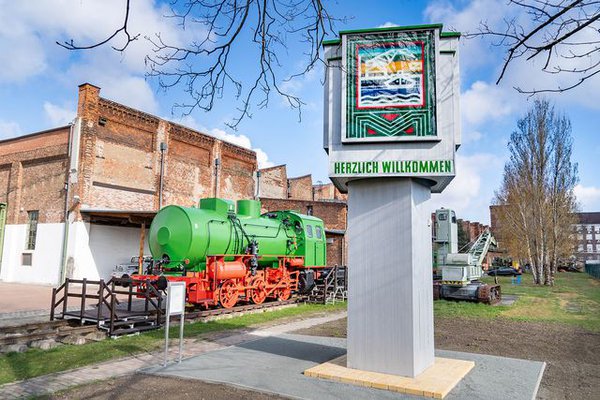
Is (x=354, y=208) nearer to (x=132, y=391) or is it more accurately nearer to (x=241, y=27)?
(x=241, y=27)

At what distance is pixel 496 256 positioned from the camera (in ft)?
238

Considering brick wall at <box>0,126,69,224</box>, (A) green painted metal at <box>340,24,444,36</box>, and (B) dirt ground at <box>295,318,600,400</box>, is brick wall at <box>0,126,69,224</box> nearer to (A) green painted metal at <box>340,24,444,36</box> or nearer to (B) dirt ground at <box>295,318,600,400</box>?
(B) dirt ground at <box>295,318,600,400</box>

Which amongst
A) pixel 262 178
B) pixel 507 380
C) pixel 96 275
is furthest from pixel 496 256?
pixel 507 380

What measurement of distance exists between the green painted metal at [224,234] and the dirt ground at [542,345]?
14.0ft

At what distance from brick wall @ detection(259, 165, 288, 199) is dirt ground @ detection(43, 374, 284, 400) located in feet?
94.0

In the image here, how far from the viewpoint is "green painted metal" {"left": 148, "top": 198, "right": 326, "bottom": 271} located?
13.1 meters

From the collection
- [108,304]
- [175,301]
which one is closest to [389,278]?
[175,301]

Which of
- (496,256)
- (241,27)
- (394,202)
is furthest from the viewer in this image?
(496,256)

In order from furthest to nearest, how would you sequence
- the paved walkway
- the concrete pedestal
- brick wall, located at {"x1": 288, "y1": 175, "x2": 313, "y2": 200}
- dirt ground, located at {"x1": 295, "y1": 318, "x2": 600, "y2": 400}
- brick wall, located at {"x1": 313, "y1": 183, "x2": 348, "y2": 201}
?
brick wall, located at {"x1": 313, "y1": 183, "x2": 348, "y2": 201} < brick wall, located at {"x1": 288, "y1": 175, "x2": 313, "y2": 200} < dirt ground, located at {"x1": 295, "y1": 318, "x2": 600, "y2": 400} < the concrete pedestal < the paved walkway

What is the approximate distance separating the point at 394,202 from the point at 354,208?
0.60 meters

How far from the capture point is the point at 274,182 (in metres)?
36.7

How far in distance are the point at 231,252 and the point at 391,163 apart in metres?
8.98

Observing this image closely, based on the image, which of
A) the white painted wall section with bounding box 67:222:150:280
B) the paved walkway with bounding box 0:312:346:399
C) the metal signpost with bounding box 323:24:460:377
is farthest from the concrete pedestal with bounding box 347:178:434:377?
the white painted wall section with bounding box 67:222:150:280

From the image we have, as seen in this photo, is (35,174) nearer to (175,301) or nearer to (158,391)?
(175,301)
